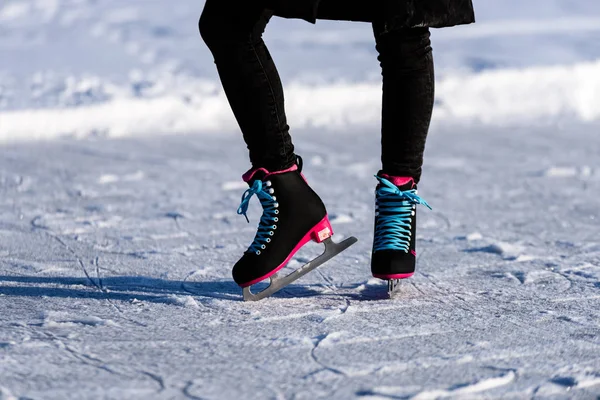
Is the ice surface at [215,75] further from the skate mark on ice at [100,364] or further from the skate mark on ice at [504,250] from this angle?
the skate mark on ice at [100,364]

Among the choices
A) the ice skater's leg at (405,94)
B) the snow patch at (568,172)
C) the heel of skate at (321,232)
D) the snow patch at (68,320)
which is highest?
the ice skater's leg at (405,94)

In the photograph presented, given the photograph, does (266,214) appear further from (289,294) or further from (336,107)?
(336,107)

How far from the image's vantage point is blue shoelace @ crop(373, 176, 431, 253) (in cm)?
193

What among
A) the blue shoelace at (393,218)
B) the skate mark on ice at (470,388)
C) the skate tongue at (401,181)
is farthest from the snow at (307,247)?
the skate tongue at (401,181)

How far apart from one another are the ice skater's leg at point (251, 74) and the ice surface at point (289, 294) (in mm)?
308

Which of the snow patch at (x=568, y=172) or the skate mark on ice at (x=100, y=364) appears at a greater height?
the snow patch at (x=568, y=172)

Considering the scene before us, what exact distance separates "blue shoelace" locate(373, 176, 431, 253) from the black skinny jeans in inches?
1.7

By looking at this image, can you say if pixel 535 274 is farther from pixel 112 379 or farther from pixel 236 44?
pixel 112 379

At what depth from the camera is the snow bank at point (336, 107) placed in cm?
469

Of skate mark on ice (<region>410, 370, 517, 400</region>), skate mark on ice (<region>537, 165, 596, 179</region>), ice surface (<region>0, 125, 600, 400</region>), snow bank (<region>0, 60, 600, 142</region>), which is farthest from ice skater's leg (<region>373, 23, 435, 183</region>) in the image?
snow bank (<region>0, 60, 600, 142</region>)

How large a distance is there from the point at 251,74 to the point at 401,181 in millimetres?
354

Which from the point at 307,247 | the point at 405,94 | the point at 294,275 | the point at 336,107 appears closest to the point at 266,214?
the point at 294,275

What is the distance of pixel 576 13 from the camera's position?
8.02 m

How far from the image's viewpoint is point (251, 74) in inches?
73.9
